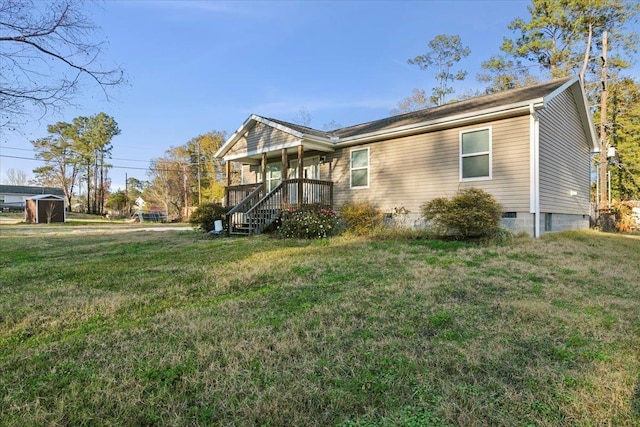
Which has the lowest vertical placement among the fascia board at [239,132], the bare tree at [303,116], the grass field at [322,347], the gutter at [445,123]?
the grass field at [322,347]

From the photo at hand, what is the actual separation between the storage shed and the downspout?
102 ft

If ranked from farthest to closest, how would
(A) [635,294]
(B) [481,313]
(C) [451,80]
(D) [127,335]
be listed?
(C) [451,80] < (A) [635,294] < (B) [481,313] < (D) [127,335]

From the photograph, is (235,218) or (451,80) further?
(451,80)

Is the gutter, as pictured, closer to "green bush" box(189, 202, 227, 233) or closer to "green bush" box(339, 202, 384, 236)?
"green bush" box(339, 202, 384, 236)

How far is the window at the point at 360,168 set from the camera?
11336mm

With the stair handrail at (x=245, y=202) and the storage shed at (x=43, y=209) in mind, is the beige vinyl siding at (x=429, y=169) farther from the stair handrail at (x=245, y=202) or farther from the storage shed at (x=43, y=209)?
the storage shed at (x=43, y=209)

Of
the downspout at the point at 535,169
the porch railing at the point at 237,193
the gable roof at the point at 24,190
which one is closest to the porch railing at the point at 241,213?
the porch railing at the point at 237,193

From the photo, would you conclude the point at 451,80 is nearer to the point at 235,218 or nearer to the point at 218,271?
the point at 235,218

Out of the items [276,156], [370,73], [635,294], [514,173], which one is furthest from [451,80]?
[635,294]

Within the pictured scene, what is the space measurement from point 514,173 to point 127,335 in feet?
28.5

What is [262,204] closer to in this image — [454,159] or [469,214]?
[454,159]

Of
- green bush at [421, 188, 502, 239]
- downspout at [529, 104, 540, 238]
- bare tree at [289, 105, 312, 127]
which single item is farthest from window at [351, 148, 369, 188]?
bare tree at [289, 105, 312, 127]

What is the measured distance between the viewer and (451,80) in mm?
26156

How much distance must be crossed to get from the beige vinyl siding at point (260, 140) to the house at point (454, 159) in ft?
0.13
